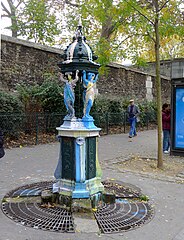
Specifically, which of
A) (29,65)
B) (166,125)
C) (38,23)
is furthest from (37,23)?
(166,125)

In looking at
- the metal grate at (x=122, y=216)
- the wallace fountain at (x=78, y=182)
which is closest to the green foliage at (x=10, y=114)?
the wallace fountain at (x=78, y=182)

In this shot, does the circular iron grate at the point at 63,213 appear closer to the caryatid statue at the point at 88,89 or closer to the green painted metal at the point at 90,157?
the green painted metal at the point at 90,157

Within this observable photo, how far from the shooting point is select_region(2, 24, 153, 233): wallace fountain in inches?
160

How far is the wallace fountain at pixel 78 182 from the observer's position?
4074 mm

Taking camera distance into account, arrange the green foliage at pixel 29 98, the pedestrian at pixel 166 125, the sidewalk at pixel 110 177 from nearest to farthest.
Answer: the sidewalk at pixel 110 177 → the pedestrian at pixel 166 125 → the green foliage at pixel 29 98

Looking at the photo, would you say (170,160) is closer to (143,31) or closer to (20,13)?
(143,31)

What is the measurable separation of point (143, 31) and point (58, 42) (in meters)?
15.0

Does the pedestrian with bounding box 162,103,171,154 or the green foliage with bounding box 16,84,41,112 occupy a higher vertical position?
the green foliage with bounding box 16,84,41,112

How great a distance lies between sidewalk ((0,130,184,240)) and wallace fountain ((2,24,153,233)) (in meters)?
0.30

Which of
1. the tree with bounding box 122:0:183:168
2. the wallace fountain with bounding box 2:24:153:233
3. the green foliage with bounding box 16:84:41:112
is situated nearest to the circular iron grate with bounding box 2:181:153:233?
the wallace fountain with bounding box 2:24:153:233

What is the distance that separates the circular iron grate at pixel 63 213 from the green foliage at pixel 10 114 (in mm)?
5238

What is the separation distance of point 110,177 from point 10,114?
205 inches

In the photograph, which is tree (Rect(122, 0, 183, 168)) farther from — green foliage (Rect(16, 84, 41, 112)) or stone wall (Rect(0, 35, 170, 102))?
stone wall (Rect(0, 35, 170, 102))

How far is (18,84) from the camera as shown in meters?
12.2
